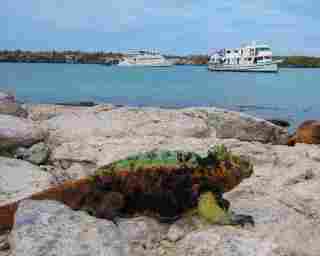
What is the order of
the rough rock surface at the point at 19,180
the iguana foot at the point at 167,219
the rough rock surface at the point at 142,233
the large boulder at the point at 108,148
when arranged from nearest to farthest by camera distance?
the rough rock surface at the point at 142,233, the iguana foot at the point at 167,219, the rough rock surface at the point at 19,180, the large boulder at the point at 108,148

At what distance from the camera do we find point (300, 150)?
358 inches

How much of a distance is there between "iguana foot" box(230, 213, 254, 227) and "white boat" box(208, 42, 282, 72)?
224 feet

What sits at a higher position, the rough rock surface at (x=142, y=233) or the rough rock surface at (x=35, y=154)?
the rough rock surface at (x=142, y=233)

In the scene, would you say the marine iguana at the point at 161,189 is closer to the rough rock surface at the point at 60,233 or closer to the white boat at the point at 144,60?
the rough rock surface at the point at 60,233

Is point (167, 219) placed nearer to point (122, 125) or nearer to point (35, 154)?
point (35, 154)

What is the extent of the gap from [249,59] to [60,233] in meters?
71.1

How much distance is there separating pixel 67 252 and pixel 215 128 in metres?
7.80

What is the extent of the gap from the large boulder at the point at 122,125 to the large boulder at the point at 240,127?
475 mm

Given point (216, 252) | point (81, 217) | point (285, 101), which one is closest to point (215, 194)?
point (216, 252)

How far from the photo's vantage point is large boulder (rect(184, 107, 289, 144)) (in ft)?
38.4

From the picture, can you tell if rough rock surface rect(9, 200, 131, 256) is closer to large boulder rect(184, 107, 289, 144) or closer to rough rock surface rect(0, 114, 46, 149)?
rough rock surface rect(0, 114, 46, 149)

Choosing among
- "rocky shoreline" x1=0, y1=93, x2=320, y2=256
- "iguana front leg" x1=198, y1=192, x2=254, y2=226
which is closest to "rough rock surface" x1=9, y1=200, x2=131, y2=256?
"rocky shoreline" x1=0, y1=93, x2=320, y2=256

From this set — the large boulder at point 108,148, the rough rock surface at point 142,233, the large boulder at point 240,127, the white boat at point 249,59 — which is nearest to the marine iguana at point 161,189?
the rough rock surface at point 142,233

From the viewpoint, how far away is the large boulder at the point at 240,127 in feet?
38.4
